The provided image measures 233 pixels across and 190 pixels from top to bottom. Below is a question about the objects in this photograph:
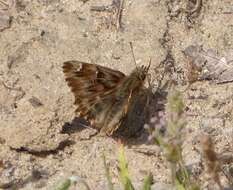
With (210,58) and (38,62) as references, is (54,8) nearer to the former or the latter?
(38,62)

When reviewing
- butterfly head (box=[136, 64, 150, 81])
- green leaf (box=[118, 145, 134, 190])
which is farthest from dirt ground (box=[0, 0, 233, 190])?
green leaf (box=[118, 145, 134, 190])

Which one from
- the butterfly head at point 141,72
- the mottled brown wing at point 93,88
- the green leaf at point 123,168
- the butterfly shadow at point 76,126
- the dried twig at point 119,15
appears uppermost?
the dried twig at point 119,15

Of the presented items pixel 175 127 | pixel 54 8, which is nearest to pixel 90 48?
pixel 54 8

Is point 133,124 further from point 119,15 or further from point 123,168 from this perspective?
point 123,168

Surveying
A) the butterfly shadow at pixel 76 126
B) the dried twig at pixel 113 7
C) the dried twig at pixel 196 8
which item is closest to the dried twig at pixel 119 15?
the dried twig at pixel 113 7

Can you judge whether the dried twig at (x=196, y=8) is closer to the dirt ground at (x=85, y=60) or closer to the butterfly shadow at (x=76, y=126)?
the dirt ground at (x=85, y=60)

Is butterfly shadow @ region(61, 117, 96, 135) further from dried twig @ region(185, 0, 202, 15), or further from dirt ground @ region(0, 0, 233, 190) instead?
dried twig @ region(185, 0, 202, 15)

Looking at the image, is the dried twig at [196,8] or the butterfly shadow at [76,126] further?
the dried twig at [196,8]
